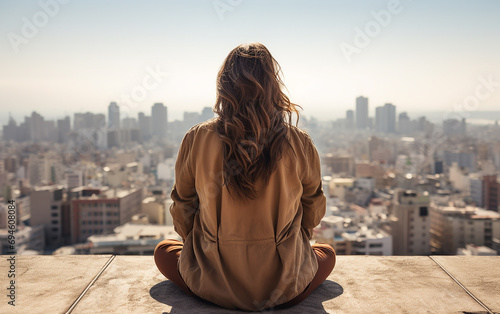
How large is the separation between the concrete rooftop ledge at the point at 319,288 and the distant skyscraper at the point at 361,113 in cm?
2934

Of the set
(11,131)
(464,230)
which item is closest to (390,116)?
(464,230)

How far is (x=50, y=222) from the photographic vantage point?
49.3ft

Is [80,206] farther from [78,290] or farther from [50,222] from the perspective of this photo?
[78,290]

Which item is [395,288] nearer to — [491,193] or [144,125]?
Answer: [491,193]

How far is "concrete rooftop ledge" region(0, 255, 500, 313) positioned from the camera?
952mm

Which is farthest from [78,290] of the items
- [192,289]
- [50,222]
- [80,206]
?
[50,222]

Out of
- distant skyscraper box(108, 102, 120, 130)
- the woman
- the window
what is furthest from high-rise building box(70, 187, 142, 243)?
the woman

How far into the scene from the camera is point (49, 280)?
3.72ft

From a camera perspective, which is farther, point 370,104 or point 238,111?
point 370,104

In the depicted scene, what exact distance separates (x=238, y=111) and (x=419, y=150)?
2858 centimetres

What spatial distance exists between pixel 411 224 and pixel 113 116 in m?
19.5

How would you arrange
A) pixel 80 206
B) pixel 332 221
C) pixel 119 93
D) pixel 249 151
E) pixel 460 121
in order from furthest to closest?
pixel 460 121 < pixel 119 93 < pixel 80 206 < pixel 332 221 < pixel 249 151

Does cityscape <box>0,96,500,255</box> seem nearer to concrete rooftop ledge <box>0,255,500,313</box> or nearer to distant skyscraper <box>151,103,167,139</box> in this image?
distant skyscraper <box>151,103,167,139</box>

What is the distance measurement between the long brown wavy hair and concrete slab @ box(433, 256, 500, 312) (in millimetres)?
665
